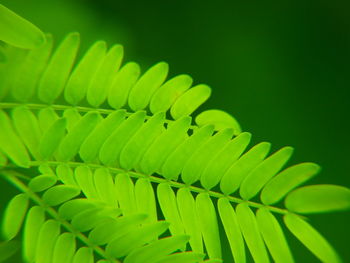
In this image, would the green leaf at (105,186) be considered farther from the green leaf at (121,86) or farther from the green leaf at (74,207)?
the green leaf at (121,86)

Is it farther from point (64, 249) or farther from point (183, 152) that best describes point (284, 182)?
point (64, 249)

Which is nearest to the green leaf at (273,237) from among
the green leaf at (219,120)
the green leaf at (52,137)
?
the green leaf at (219,120)

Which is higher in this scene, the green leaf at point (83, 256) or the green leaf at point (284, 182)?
the green leaf at point (284, 182)

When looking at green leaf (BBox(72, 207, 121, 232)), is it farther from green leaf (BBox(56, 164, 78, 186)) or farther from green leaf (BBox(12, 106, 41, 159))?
green leaf (BBox(12, 106, 41, 159))

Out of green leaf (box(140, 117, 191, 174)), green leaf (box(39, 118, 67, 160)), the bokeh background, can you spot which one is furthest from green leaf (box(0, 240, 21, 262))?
the bokeh background

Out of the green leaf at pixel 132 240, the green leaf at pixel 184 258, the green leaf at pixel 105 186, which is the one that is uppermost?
→ the green leaf at pixel 105 186

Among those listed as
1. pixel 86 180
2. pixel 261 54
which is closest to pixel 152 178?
pixel 86 180
